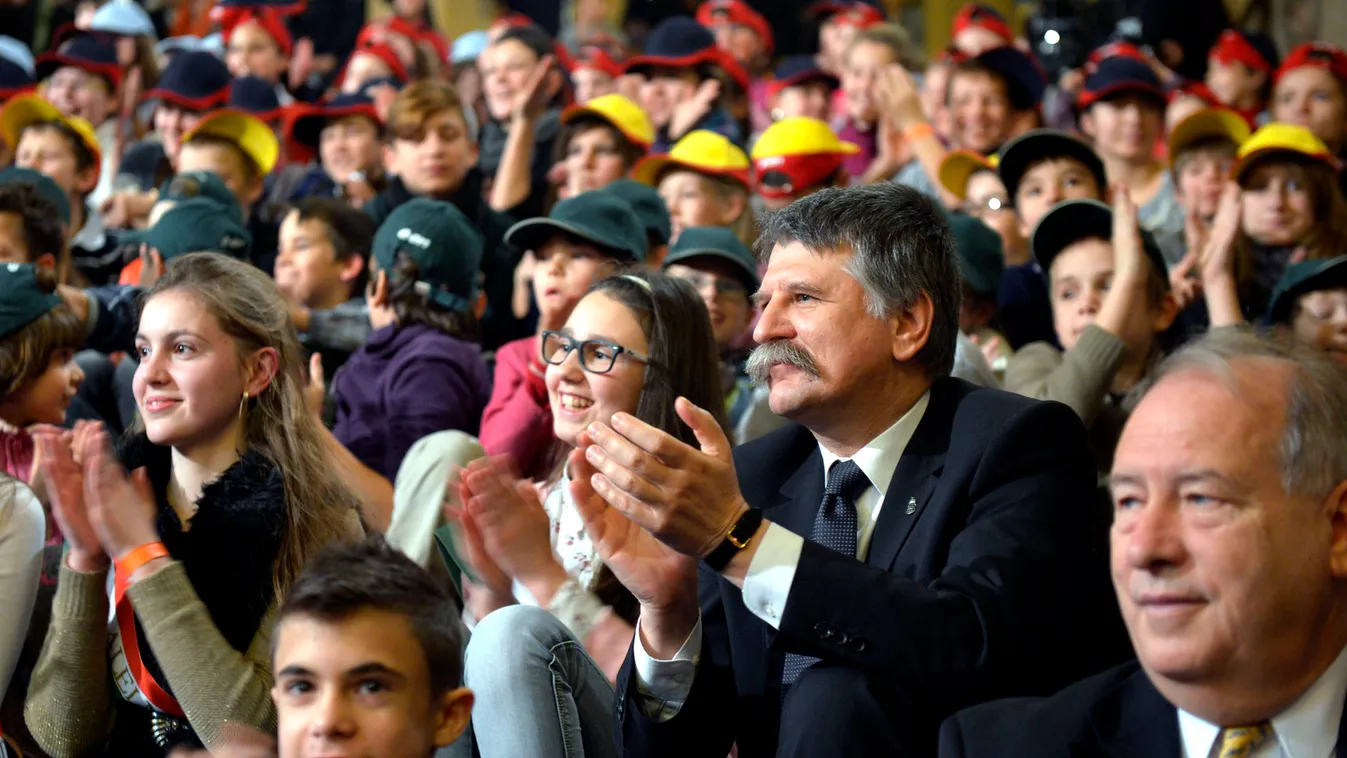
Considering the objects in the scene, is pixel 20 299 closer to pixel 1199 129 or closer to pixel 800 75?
pixel 1199 129

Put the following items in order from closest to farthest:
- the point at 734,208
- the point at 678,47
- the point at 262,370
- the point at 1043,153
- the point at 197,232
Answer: the point at 262,370, the point at 197,232, the point at 1043,153, the point at 734,208, the point at 678,47

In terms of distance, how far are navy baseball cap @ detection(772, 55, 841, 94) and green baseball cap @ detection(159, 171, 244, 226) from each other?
10.8 ft

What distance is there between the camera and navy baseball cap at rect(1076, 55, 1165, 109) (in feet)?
19.5

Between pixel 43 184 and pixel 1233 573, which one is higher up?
pixel 1233 573

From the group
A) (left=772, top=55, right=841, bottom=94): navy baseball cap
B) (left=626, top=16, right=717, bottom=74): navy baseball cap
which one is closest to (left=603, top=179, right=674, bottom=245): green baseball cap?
(left=626, top=16, right=717, bottom=74): navy baseball cap

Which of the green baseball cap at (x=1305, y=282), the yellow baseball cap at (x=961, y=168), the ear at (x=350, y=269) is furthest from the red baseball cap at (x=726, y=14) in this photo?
the green baseball cap at (x=1305, y=282)

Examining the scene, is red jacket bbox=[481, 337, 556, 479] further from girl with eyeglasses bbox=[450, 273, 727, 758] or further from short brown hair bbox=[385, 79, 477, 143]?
short brown hair bbox=[385, 79, 477, 143]

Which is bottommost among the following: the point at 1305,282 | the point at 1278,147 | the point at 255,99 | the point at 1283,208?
the point at 255,99

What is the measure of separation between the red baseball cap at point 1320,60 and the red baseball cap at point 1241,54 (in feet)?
2.97

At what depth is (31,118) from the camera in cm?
623

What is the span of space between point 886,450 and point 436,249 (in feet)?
7.25

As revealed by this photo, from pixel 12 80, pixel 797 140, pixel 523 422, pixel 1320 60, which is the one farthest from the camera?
pixel 12 80

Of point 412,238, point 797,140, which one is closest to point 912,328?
point 412,238

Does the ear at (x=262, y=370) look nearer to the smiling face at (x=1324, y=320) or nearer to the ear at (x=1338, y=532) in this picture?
the ear at (x=1338, y=532)
